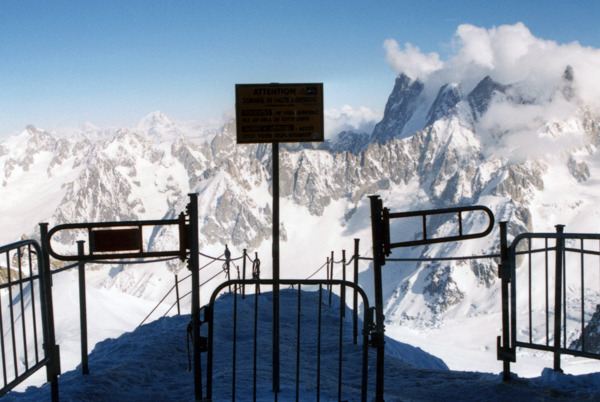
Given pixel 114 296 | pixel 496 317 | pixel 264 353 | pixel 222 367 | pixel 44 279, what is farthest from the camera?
pixel 496 317

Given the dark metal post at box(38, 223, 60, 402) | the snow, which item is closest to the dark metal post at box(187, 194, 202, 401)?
the snow

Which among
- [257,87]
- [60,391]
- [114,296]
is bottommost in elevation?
[114,296]

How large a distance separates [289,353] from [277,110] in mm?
3781

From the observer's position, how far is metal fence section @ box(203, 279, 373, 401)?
439 cm

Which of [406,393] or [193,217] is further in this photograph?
[406,393]

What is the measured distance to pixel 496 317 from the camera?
164 m

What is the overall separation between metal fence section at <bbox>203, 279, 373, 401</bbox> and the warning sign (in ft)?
5.18

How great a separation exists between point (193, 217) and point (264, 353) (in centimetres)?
326

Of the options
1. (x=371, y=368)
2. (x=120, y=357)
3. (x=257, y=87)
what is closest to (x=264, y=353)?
(x=371, y=368)

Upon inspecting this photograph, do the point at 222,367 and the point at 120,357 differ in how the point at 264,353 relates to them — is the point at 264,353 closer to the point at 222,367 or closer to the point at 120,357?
the point at 222,367

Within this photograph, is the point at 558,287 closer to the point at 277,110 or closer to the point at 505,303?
the point at 505,303

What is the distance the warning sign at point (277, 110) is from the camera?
512cm

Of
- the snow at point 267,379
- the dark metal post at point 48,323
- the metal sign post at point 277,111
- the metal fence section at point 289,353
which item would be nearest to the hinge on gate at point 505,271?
the snow at point 267,379

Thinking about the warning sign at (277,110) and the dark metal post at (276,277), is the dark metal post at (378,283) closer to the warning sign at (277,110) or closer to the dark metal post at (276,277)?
the dark metal post at (276,277)
